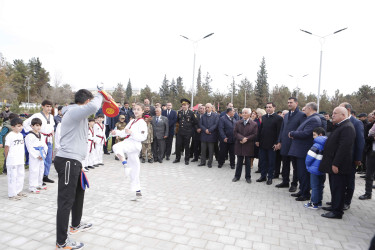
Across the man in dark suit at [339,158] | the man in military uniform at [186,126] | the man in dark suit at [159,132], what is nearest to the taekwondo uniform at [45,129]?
the man in dark suit at [159,132]

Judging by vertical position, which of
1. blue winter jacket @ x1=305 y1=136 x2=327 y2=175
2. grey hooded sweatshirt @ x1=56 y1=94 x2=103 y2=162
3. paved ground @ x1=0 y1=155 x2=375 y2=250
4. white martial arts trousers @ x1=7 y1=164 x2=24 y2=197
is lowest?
paved ground @ x1=0 y1=155 x2=375 y2=250

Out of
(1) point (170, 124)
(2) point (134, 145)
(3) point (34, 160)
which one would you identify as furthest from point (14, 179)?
(1) point (170, 124)

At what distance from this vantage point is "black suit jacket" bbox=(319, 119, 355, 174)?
4.56 m

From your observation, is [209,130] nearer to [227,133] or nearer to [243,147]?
[227,133]

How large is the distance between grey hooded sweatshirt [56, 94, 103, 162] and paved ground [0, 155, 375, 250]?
Answer: 1269 millimetres

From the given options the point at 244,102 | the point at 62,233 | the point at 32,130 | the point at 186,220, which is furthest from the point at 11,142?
the point at 244,102

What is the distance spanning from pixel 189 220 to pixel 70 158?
7.35 ft

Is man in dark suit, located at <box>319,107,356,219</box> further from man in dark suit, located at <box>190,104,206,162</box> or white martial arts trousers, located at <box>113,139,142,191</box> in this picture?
man in dark suit, located at <box>190,104,206,162</box>

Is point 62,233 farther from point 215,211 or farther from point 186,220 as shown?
point 215,211

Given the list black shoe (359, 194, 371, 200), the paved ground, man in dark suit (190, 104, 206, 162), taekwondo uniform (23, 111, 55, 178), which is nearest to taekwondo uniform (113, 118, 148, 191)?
the paved ground

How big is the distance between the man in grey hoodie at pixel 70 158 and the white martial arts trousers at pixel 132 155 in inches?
70.6

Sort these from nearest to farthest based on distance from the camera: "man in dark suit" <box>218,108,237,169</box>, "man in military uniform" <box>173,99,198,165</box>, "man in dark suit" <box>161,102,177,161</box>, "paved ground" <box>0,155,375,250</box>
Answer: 1. "paved ground" <box>0,155,375,250</box>
2. "man in dark suit" <box>218,108,237,169</box>
3. "man in military uniform" <box>173,99,198,165</box>
4. "man in dark suit" <box>161,102,177,161</box>

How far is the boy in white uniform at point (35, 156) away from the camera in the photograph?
5.49 meters

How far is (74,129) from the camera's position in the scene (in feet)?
11.0
